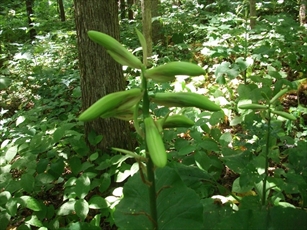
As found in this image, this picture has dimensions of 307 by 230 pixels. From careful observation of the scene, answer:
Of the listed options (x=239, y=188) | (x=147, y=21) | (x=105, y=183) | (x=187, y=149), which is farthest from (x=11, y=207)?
(x=147, y=21)

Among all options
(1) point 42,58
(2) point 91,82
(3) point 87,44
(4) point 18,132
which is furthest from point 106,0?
(1) point 42,58

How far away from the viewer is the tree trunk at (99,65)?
254 centimetres

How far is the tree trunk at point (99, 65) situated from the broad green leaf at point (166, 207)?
1591 mm

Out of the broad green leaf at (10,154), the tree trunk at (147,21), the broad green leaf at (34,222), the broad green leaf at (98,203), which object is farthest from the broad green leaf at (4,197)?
the tree trunk at (147,21)

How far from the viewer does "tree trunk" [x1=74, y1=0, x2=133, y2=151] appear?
100 inches

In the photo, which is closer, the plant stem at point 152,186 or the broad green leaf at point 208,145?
the plant stem at point 152,186

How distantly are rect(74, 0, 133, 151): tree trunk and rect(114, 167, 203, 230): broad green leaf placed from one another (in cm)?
159

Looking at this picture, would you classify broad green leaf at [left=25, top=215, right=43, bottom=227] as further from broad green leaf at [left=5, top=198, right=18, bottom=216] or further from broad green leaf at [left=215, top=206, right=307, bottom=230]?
broad green leaf at [left=215, top=206, right=307, bottom=230]

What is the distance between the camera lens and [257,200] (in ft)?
4.77

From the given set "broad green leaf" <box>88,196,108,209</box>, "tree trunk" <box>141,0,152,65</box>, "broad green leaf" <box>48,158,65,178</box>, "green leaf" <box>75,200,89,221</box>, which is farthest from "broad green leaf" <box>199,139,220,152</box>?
"tree trunk" <box>141,0,152,65</box>

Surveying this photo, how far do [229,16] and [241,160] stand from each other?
3.62m

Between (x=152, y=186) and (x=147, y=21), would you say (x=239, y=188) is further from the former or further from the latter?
(x=147, y=21)

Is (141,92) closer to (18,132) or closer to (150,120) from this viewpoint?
(150,120)

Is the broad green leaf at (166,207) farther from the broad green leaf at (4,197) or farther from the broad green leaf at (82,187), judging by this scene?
the broad green leaf at (4,197)
